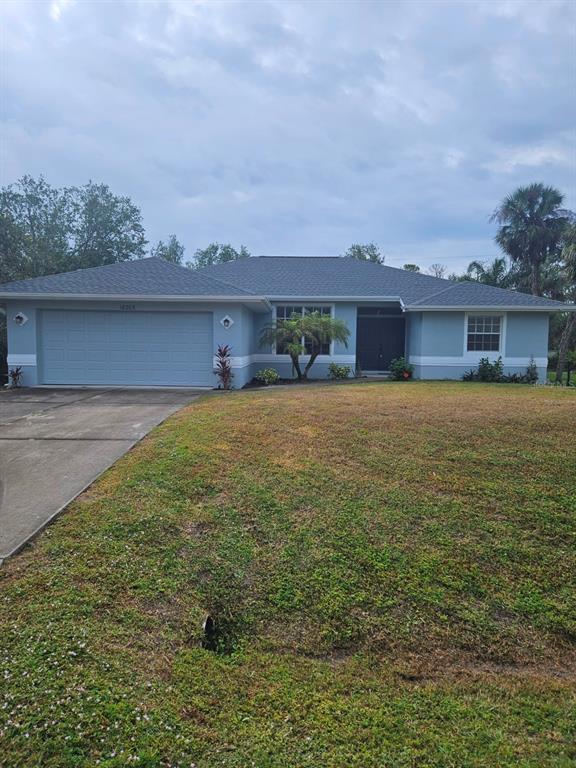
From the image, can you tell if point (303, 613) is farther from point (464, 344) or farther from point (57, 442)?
point (464, 344)

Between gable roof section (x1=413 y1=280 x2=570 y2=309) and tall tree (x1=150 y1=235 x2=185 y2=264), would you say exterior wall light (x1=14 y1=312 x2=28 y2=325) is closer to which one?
gable roof section (x1=413 y1=280 x2=570 y2=309)

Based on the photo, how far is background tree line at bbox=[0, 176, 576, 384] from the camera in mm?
23344

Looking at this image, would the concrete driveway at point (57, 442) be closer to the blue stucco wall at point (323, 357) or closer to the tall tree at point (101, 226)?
the blue stucco wall at point (323, 357)

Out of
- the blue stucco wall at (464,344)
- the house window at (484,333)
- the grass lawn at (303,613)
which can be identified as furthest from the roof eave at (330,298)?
the grass lawn at (303,613)

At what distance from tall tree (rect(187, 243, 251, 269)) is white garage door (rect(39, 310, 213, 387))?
29.9 metres

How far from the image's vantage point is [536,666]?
297 centimetres

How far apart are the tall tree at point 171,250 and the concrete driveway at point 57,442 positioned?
31.8 meters

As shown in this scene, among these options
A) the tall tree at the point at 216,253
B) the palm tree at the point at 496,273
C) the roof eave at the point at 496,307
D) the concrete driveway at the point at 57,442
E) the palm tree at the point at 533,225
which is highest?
the tall tree at the point at 216,253

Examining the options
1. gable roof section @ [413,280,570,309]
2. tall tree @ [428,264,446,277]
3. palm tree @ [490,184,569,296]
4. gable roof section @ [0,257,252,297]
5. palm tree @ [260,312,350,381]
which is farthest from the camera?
tall tree @ [428,264,446,277]

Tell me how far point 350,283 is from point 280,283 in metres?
2.59

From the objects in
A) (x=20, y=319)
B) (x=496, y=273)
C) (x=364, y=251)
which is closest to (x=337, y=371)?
(x=20, y=319)

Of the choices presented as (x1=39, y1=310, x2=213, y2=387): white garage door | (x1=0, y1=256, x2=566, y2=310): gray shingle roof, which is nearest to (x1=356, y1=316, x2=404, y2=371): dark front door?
(x1=0, y1=256, x2=566, y2=310): gray shingle roof

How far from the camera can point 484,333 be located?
15.5m

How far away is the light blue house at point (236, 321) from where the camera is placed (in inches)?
522
